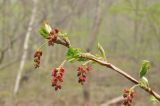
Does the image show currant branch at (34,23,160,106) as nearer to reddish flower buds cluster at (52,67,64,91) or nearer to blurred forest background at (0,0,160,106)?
reddish flower buds cluster at (52,67,64,91)

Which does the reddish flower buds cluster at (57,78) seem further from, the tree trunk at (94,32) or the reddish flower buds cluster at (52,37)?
the tree trunk at (94,32)

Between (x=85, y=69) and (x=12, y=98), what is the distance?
56.3 ft

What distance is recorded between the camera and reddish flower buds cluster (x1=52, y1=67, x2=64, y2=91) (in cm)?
115

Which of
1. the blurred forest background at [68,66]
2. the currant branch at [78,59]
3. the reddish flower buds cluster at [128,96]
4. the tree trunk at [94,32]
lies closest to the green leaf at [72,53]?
the currant branch at [78,59]

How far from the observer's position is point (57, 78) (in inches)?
46.4

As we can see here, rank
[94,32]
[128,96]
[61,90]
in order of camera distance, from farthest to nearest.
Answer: [61,90]
[94,32]
[128,96]

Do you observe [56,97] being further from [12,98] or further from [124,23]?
[124,23]

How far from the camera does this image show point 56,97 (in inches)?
790

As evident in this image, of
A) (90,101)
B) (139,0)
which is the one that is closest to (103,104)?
(90,101)

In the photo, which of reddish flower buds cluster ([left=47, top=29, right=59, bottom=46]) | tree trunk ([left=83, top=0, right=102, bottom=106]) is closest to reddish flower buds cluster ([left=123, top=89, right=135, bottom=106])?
reddish flower buds cluster ([left=47, top=29, right=59, bottom=46])

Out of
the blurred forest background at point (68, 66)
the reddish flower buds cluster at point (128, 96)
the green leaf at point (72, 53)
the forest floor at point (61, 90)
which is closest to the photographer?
the reddish flower buds cluster at point (128, 96)

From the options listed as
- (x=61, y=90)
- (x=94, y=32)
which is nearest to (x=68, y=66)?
(x=61, y=90)

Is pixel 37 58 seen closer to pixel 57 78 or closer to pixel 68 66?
pixel 57 78

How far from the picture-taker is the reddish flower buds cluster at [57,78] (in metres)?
1.15
